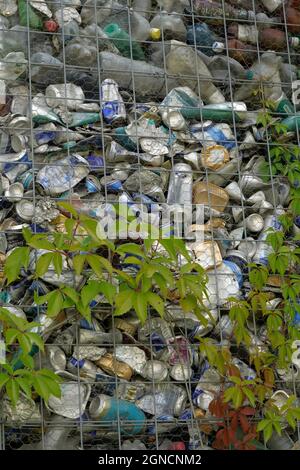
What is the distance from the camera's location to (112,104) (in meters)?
3.57

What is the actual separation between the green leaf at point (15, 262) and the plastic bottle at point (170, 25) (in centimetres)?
99

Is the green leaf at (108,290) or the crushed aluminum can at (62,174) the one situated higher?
the crushed aluminum can at (62,174)

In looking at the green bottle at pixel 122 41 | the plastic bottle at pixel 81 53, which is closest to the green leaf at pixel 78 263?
the plastic bottle at pixel 81 53

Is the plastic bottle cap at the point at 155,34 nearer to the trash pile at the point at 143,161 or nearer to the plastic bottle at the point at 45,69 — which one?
the trash pile at the point at 143,161

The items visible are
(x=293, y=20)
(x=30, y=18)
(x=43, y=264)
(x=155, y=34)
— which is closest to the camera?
(x=43, y=264)

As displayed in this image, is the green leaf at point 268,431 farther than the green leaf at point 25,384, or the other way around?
the green leaf at point 268,431

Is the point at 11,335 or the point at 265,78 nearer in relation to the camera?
the point at 11,335

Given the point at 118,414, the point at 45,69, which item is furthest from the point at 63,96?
the point at 118,414

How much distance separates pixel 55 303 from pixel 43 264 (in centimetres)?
10

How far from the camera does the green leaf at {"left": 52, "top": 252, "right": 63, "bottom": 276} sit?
312 centimetres

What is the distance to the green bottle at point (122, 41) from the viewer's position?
372cm

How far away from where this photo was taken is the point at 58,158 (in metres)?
3.50

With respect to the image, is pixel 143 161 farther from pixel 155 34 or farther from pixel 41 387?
pixel 41 387

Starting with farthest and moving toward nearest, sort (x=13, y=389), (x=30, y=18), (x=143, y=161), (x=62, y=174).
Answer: (x=30, y=18)
(x=143, y=161)
(x=62, y=174)
(x=13, y=389)
